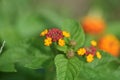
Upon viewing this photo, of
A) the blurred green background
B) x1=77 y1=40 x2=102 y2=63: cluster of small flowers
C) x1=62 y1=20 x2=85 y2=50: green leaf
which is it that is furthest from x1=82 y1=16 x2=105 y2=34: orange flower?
x1=77 y1=40 x2=102 y2=63: cluster of small flowers

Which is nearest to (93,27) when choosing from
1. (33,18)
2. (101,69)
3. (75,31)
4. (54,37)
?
(33,18)

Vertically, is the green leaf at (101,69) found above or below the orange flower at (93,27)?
above

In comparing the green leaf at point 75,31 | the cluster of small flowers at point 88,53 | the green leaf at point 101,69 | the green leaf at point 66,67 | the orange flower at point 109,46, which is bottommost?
the orange flower at point 109,46

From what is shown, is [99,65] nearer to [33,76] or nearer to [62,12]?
[33,76]

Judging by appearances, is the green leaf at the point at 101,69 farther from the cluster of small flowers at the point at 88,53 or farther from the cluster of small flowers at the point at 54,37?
the cluster of small flowers at the point at 54,37

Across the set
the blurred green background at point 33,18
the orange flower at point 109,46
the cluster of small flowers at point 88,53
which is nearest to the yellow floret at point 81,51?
the cluster of small flowers at point 88,53

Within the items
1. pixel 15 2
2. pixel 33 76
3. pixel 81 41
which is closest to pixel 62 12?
pixel 15 2
